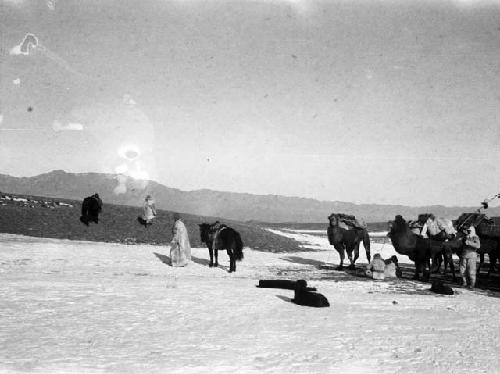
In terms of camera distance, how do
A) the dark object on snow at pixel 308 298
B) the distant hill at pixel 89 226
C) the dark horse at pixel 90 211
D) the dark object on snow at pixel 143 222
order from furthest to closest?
the dark object on snow at pixel 143 222 → the dark horse at pixel 90 211 → the distant hill at pixel 89 226 → the dark object on snow at pixel 308 298

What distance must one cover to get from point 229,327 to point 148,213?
20.2 m

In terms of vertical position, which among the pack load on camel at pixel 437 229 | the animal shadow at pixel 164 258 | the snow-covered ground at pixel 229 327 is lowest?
the animal shadow at pixel 164 258

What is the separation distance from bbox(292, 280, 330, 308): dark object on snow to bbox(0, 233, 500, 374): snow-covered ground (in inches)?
7.6

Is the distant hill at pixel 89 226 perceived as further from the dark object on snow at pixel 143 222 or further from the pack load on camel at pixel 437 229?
the pack load on camel at pixel 437 229

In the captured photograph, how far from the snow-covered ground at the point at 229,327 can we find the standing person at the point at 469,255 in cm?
96

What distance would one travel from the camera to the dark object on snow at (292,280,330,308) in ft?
30.5

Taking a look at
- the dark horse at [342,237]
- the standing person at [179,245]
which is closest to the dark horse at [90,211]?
the standing person at [179,245]

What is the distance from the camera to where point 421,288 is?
13086mm

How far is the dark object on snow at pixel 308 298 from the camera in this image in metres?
9.29

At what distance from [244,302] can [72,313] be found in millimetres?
3584

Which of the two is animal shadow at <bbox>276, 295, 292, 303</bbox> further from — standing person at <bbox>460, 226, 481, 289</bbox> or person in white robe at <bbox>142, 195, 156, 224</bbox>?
person in white robe at <bbox>142, 195, 156, 224</bbox>

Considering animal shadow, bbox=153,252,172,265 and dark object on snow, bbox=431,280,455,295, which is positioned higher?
dark object on snow, bbox=431,280,455,295

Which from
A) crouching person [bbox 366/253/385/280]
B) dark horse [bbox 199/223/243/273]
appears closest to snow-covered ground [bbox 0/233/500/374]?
crouching person [bbox 366/253/385/280]

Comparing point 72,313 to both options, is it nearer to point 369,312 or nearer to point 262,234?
point 369,312
